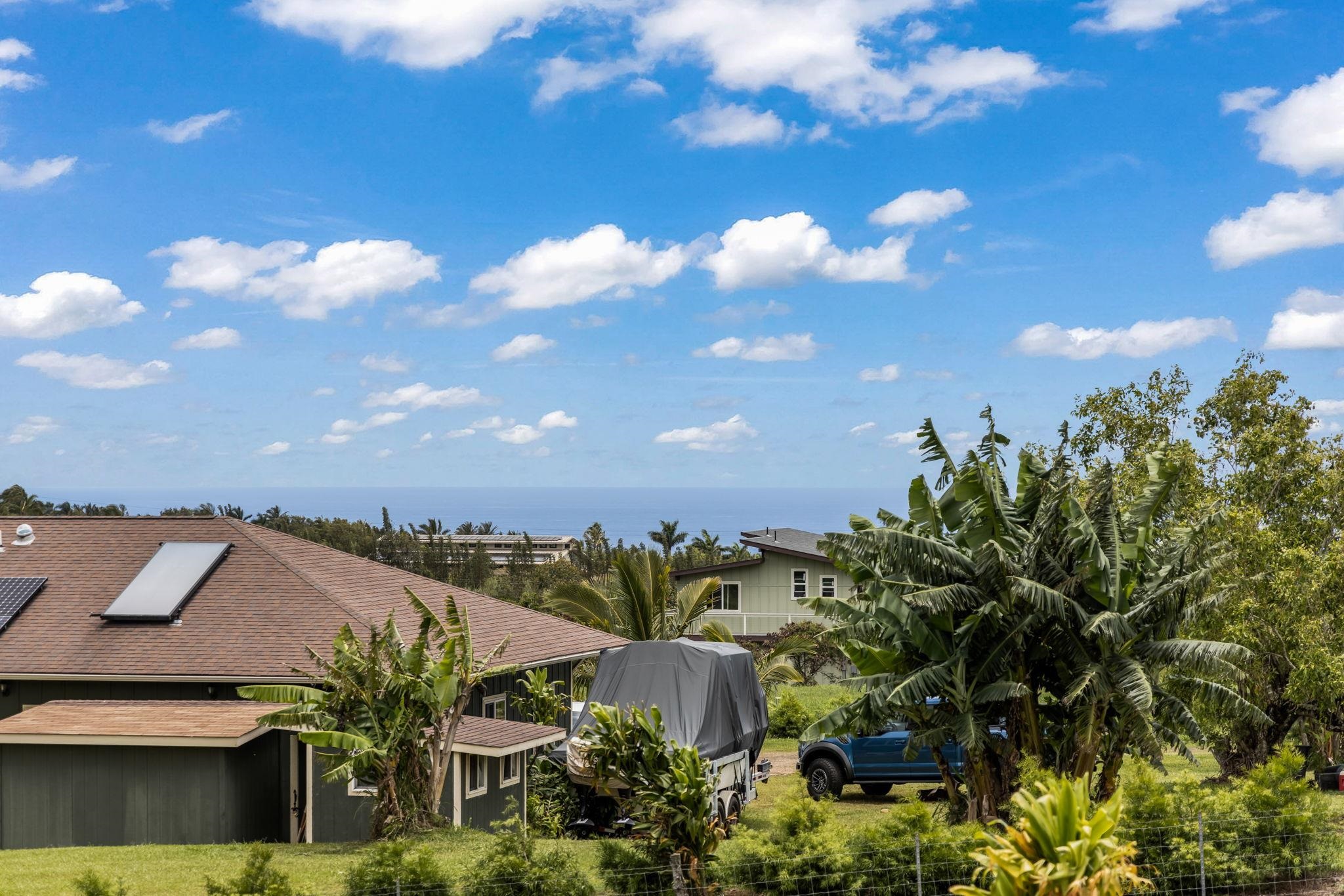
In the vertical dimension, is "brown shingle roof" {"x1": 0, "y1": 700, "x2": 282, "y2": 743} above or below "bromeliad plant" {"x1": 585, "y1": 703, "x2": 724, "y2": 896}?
above

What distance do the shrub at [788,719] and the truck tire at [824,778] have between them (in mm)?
10776

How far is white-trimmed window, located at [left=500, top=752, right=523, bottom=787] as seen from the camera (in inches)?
797

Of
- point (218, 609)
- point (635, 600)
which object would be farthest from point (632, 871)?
point (635, 600)

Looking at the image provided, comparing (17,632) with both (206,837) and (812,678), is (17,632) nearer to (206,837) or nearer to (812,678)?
(206,837)

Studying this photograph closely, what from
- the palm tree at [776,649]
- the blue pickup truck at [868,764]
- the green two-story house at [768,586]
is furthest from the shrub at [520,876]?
the green two-story house at [768,586]

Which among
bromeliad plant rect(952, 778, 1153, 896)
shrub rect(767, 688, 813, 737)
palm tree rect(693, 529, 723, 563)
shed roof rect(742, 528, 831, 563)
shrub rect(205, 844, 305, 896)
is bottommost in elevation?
shrub rect(767, 688, 813, 737)

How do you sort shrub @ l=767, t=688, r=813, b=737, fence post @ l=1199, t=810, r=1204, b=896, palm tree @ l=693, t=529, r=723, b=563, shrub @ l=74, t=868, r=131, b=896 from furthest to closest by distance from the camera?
1. palm tree @ l=693, t=529, r=723, b=563
2. shrub @ l=767, t=688, r=813, b=737
3. fence post @ l=1199, t=810, r=1204, b=896
4. shrub @ l=74, t=868, r=131, b=896

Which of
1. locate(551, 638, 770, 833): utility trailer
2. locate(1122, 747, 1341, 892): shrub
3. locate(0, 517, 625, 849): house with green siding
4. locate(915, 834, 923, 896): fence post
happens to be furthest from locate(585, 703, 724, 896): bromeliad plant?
locate(0, 517, 625, 849): house with green siding

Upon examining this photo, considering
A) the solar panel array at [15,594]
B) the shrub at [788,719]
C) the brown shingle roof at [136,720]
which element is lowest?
the shrub at [788,719]

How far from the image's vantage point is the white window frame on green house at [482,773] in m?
19.5

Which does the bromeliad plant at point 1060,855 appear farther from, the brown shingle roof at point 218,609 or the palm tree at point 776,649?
the palm tree at point 776,649

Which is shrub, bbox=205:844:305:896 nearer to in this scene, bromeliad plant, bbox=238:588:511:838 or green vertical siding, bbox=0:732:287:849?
bromeliad plant, bbox=238:588:511:838

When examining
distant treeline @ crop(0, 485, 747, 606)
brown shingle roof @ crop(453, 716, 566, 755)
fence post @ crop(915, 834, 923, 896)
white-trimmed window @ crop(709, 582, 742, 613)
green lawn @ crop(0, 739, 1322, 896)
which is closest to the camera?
fence post @ crop(915, 834, 923, 896)

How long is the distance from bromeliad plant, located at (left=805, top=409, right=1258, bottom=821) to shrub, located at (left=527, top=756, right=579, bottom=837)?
5377 millimetres
